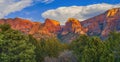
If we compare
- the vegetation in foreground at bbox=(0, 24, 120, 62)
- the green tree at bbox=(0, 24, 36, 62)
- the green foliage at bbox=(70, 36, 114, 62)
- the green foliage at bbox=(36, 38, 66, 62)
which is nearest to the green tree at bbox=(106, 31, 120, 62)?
the vegetation in foreground at bbox=(0, 24, 120, 62)

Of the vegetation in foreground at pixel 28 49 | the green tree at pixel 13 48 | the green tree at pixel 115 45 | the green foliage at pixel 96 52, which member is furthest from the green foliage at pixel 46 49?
the green tree at pixel 115 45

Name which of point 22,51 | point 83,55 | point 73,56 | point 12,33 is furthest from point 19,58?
point 73,56

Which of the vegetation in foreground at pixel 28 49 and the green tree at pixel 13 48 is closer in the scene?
the vegetation in foreground at pixel 28 49

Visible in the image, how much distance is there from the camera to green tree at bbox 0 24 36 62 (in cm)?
5169

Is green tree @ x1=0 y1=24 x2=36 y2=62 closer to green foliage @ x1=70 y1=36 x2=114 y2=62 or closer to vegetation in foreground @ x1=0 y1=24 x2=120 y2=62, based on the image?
vegetation in foreground @ x1=0 y1=24 x2=120 y2=62

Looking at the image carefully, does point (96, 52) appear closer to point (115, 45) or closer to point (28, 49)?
point (115, 45)

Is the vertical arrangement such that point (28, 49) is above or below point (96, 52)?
above

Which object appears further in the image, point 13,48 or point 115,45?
point 115,45

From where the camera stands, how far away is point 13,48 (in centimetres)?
5181

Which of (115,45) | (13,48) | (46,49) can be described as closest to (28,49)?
(13,48)

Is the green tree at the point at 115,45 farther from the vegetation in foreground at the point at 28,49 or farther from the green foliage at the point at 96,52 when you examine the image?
the green foliage at the point at 96,52

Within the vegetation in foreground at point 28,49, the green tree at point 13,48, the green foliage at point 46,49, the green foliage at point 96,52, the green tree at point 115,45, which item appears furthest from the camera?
the green foliage at point 46,49

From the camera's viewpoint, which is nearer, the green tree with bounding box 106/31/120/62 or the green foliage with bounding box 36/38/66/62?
the green tree with bounding box 106/31/120/62

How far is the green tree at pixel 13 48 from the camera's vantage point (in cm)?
5169
